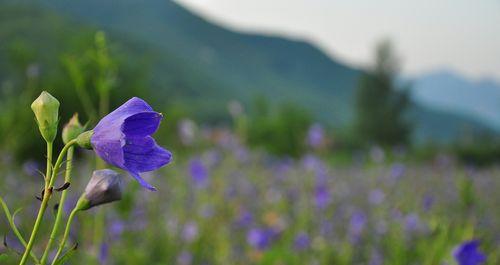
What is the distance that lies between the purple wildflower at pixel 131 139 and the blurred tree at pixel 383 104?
4216 cm

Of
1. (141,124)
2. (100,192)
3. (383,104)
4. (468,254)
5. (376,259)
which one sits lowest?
(383,104)

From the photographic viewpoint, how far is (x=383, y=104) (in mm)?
49250

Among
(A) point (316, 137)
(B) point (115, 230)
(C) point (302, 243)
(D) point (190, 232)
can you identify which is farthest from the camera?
(A) point (316, 137)

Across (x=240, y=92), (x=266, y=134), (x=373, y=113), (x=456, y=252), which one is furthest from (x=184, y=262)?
(x=240, y=92)

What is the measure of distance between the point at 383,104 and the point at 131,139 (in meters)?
49.5

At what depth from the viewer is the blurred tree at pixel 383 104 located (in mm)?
44188

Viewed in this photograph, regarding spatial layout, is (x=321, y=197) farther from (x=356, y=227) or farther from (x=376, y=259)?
(x=376, y=259)

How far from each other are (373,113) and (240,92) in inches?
4832

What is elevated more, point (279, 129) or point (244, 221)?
point (244, 221)

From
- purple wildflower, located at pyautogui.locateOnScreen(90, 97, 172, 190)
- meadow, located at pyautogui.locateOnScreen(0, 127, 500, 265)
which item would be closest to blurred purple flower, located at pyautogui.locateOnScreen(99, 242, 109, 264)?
meadow, located at pyautogui.locateOnScreen(0, 127, 500, 265)

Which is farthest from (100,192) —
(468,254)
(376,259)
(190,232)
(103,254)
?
(376,259)

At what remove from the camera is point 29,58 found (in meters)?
7.82

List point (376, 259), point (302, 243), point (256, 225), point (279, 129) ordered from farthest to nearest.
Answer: point (279, 129) → point (256, 225) → point (376, 259) → point (302, 243)

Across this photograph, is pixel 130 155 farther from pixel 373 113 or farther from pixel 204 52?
pixel 204 52
